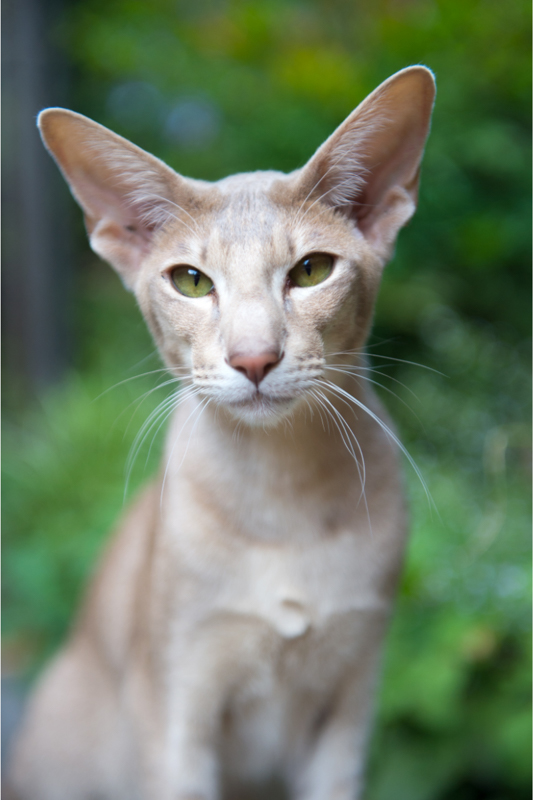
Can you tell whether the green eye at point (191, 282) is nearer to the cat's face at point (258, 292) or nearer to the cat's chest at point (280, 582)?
the cat's face at point (258, 292)

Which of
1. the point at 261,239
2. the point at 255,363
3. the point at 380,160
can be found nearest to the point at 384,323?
the point at 380,160

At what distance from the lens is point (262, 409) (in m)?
0.96

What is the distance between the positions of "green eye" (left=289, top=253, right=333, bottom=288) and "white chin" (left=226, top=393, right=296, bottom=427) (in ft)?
0.58

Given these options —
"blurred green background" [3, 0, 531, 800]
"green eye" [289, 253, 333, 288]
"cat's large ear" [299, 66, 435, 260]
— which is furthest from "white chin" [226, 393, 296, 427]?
"blurred green background" [3, 0, 531, 800]

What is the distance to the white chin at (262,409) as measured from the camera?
37.2 inches

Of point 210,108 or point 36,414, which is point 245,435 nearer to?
point 36,414

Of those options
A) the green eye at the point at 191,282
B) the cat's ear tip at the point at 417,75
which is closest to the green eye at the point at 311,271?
the green eye at the point at 191,282

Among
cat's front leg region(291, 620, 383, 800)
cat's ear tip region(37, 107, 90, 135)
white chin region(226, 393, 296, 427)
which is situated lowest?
cat's front leg region(291, 620, 383, 800)

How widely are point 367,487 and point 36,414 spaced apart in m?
2.41

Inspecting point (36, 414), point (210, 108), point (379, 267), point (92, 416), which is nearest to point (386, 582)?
point (379, 267)

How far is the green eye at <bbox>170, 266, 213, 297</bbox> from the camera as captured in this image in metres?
1.02

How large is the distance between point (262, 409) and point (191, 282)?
0.23 metres

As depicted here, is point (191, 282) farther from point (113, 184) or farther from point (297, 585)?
point (297, 585)

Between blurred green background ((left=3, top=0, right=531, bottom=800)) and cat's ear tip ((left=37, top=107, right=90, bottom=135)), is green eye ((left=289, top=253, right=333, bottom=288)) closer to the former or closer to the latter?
cat's ear tip ((left=37, top=107, right=90, bottom=135))
